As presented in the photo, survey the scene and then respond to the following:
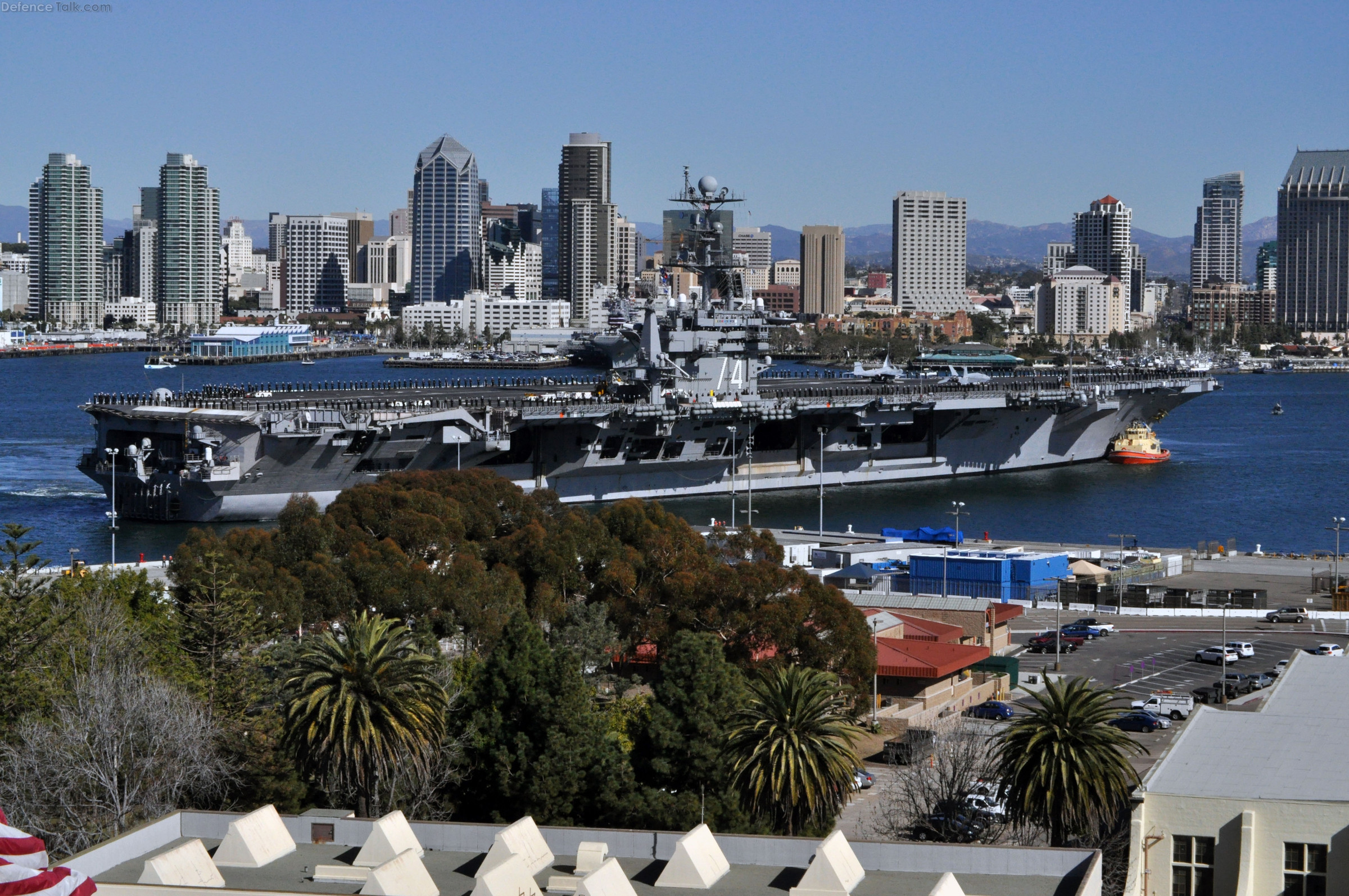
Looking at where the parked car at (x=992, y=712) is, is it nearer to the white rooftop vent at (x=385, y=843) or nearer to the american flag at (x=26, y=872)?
the white rooftop vent at (x=385, y=843)

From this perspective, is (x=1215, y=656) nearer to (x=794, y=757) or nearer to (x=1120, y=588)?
(x=1120, y=588)

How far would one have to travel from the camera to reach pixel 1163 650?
31.4 metres

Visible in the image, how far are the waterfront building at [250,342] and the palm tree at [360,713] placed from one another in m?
149

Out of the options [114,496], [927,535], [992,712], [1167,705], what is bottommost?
[992,712]

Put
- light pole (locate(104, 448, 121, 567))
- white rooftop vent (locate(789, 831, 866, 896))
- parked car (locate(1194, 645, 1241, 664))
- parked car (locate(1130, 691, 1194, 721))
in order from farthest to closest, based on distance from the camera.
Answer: light pole (locate(104, 448, 121, 567)), parked car (locate(1194, 645, 1241, 664)), parked car (locate(1130, 691, 1194, 721)), white rooftop vent (locate(789, 831, 866, 896))

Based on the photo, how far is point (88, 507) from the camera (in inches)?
2000

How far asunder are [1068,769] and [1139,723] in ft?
27.8

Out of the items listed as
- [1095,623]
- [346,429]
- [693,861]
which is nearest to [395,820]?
[693,861]

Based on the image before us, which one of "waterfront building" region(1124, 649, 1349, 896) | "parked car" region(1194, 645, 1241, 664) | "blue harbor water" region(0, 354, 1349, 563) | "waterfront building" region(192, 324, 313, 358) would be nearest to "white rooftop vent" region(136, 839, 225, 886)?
"waterfront building" region(1124, 649, 1349, 896)

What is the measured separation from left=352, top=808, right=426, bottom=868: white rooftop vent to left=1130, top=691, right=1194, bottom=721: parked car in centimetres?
1425

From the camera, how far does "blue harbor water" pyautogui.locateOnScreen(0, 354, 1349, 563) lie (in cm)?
4869

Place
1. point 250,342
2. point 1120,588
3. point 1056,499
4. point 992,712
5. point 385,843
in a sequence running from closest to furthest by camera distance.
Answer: point 385,843, point 992,712, point 1120,588, point 1056,499, point 250,342

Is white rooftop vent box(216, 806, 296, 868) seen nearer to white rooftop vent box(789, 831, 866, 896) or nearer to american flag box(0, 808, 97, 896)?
white rooftop vent box(789, 831, 866, 896)

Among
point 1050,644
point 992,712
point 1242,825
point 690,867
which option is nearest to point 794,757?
point 690,867
